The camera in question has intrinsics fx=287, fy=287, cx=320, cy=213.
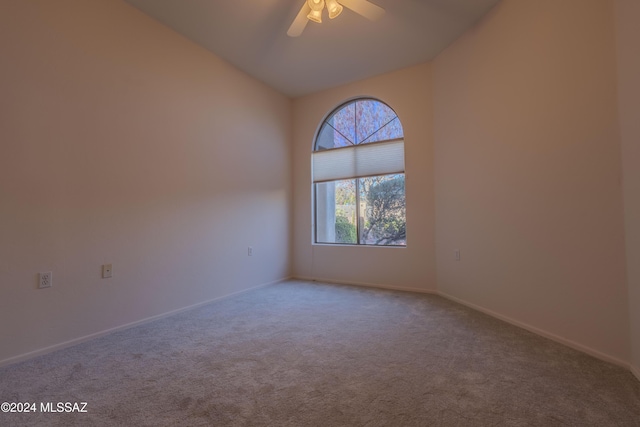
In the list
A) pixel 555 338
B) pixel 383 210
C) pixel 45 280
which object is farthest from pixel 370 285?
pixel 45 280

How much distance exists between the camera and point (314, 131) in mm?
4574

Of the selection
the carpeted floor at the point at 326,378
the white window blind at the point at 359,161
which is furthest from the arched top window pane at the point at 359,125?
the carpeted floor at the point at 326,378

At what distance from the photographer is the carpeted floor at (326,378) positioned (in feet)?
4.58

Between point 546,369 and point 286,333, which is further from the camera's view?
point 286,333

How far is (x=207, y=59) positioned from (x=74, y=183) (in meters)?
2.03

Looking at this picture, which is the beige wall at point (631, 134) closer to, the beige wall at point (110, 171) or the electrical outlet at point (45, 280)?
the beige wall at point (110, 171)

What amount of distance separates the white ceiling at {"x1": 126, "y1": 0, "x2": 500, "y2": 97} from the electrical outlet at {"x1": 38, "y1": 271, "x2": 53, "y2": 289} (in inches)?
96.7

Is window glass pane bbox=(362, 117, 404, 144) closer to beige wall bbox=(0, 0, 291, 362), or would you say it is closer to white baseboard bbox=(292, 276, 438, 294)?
beige wall bbox=(0, 0, 291, 362)

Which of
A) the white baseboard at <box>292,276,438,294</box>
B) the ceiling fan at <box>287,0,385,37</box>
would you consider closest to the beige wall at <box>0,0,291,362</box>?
the white baseboard at <box>292,276,438,294</box>

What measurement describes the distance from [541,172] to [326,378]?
89.1 inches

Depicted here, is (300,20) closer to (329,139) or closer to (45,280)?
(329,139)

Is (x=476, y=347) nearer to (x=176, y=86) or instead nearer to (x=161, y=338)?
(x=161, y=338)

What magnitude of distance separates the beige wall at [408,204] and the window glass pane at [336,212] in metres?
0.18

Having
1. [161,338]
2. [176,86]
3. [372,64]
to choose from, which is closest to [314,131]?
[372,64]
